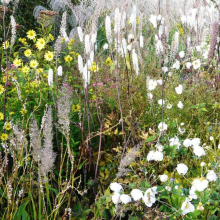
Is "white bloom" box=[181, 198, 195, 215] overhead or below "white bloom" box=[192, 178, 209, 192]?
below

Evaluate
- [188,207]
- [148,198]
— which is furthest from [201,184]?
[148,198]

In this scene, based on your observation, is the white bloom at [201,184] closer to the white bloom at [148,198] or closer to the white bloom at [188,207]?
the white bloom at [188,207]

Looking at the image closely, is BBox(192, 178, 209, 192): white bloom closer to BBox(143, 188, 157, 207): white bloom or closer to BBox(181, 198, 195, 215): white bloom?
BBox(181, 198, 195, 215): white bloom

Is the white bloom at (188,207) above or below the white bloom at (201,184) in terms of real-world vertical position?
below

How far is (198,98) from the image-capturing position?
2.69m

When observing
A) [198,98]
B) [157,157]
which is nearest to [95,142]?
[157,157]

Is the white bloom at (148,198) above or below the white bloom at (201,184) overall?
below

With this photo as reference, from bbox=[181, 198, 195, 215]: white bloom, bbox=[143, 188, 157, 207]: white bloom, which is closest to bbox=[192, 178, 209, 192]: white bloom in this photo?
bbox=[181, 198, 195, 215]: white bloom

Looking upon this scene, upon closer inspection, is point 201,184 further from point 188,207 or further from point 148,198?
point 148,198

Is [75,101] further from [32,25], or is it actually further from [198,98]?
[32,25]

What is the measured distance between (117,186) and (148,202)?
167 mm

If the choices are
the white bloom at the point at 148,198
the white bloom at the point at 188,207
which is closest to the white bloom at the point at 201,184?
the white bloom at the point at 188,207

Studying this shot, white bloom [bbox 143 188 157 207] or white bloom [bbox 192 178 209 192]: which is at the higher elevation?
white bloom [bbox 192 178 209 192]

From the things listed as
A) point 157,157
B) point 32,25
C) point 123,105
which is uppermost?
point 32,25
